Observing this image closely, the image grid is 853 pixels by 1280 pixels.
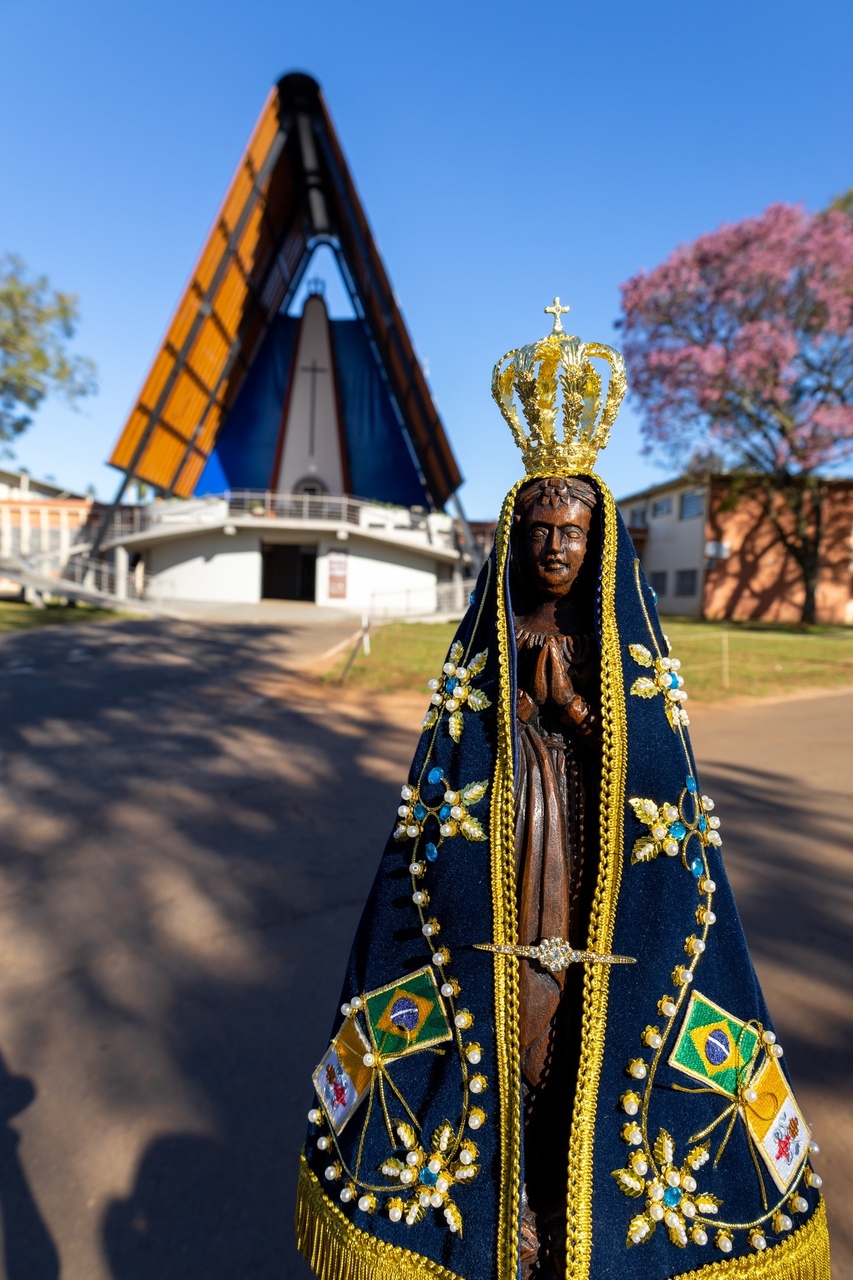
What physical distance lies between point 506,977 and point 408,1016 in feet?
0.91

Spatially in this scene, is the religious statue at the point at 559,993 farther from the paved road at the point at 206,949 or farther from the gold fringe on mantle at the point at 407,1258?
the paved road at the point at 206,949

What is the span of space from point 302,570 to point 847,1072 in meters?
33.3

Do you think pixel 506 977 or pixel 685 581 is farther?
pixel 685 581

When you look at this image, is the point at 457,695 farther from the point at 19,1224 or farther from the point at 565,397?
the point at 19,1224

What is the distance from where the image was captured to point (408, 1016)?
1.68 metres

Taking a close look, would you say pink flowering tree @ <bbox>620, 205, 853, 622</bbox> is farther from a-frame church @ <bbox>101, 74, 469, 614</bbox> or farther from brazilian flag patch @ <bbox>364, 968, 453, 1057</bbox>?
brazilian flag patch @ <bbox>364, 968, 453, 1057</bbox>

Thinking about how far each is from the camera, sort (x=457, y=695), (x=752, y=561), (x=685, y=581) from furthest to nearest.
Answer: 1. (x=685, y=581)
2. (x=752, y=561)
3. (x=457, y=695)

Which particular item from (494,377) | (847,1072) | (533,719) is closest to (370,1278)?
(533,719)

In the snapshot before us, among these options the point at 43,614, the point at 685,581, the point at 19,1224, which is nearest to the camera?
the point at 19,1224

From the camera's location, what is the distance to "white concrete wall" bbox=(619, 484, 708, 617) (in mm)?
29703

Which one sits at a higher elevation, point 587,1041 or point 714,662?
point 587,1041

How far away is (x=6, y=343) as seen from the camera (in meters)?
24.6

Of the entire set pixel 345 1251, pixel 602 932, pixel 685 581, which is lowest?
pixel 345 1251

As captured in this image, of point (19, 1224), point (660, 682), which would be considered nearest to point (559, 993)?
point (660, 682)
